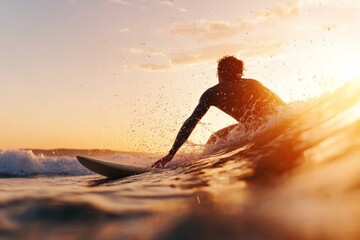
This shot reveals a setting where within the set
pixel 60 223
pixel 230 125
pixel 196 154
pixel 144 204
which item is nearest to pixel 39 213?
pixel 60 223

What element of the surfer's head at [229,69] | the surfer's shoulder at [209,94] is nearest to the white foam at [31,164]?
the surfer's shoulder at [209,94]

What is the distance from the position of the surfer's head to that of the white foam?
3728mm

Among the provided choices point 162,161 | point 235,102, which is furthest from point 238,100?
point 162,161

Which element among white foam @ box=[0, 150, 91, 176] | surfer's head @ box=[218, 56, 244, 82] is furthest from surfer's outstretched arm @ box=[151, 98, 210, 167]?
white foam @ box=[0, 150, 91, 176]

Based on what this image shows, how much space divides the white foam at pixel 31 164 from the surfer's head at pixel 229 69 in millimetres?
3728

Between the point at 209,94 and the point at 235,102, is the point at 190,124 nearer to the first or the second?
the point at 209,94

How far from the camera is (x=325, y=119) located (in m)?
2.38

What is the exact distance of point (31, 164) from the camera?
837 centimetres

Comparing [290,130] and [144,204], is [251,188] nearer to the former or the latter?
[144,204]

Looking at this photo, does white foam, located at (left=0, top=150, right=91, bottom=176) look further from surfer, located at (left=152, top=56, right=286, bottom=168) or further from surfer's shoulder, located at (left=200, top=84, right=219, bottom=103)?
surfer's shoulder, located at (left=200, top=84, right=219, bottom=103)

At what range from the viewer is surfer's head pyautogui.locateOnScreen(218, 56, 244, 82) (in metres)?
4.98

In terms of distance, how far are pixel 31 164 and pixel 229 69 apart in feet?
17.9

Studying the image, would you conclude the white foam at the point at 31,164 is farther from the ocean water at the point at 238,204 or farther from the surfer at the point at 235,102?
the ocean water at the point at 238,204

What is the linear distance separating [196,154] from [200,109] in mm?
674
